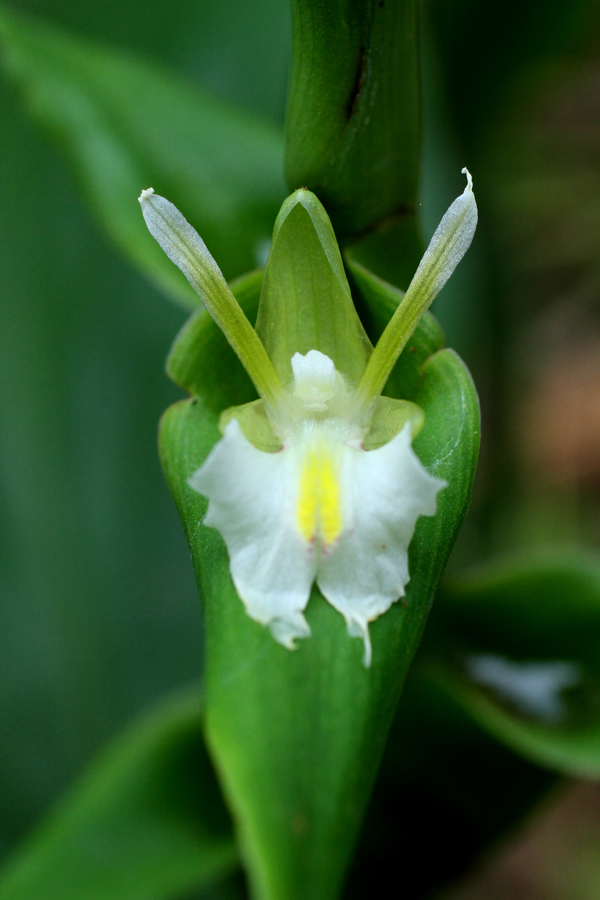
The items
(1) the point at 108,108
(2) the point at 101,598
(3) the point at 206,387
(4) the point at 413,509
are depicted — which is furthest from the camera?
(2) the point at 101,598

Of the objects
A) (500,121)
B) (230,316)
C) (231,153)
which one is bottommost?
(230,316)

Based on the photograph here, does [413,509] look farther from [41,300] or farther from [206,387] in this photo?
[41,300]

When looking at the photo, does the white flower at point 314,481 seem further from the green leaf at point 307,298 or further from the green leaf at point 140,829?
the green leaf at point 140,829

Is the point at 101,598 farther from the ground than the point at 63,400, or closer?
closer

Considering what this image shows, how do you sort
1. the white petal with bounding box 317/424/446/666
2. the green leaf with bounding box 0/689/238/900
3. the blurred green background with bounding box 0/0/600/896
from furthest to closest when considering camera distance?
1. the blurred green background with bounding box 0/0/600/896
2. the green leaf with bounding box 0/689/238/900
3. the white petal with bounding box 317/424/446/666

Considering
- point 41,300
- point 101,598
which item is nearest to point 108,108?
point 41,300

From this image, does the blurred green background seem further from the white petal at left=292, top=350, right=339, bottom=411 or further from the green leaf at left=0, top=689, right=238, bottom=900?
the white petal at left=292, top=350, right=339, bottom=411

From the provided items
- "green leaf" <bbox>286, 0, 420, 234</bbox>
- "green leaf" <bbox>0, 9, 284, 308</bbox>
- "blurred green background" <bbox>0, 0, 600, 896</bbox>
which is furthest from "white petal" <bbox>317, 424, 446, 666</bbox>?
"blurred green background" <bbox>0, 0, 600, 896</bbox>
